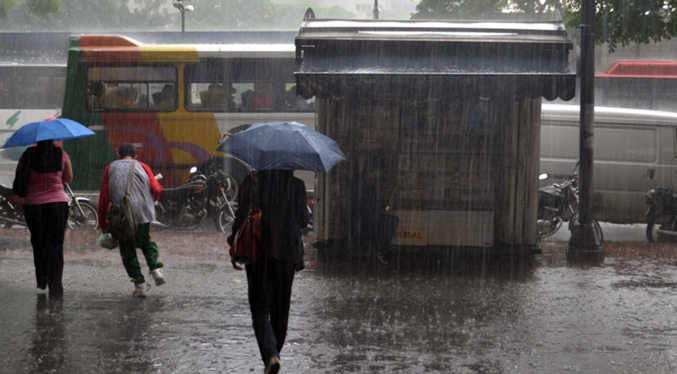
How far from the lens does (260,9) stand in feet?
296

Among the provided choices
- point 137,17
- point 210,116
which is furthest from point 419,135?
point 137,17

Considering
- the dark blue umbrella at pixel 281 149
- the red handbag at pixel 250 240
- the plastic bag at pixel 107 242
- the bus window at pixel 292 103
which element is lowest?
the plastic bag at pixel 107 242

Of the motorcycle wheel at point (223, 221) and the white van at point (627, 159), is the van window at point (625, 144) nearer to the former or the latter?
the white van at point (627, 159)

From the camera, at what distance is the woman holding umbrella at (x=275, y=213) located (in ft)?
19.2

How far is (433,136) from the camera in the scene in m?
11.2

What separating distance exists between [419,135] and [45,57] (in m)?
30.9

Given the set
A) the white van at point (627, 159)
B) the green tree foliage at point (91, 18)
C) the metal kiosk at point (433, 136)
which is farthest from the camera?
the green tree foliage at point (91, 18)

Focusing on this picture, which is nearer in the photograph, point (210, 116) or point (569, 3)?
point (569, 3)

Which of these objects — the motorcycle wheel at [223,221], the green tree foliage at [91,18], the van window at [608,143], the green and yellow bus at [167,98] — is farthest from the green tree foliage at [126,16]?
the van window at [608,143]

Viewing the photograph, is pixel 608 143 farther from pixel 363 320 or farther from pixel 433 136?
pixel 363 320

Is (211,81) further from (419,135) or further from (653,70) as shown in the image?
(653,70)

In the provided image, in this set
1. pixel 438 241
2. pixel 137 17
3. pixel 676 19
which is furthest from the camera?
pixel 137 17

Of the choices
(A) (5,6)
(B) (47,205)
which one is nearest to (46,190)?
(B) (47,205)

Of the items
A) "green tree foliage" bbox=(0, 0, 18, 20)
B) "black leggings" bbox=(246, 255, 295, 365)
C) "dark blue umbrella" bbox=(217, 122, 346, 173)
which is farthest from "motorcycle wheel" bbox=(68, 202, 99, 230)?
"green tree foliage" bbox=(0, 0, 18, 20)
